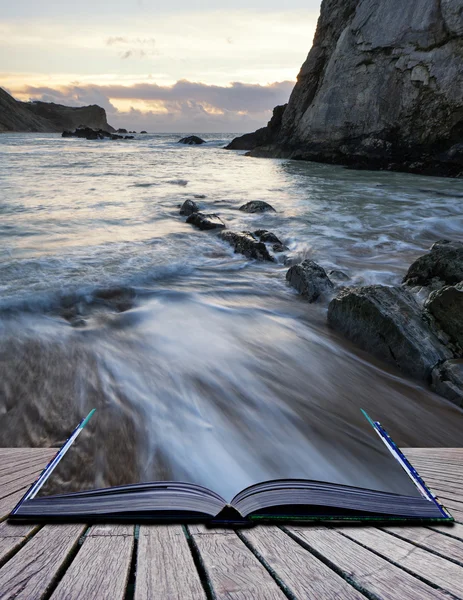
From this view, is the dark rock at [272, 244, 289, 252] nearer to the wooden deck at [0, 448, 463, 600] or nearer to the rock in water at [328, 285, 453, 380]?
the rock in water at [328, 285, 453, 380]

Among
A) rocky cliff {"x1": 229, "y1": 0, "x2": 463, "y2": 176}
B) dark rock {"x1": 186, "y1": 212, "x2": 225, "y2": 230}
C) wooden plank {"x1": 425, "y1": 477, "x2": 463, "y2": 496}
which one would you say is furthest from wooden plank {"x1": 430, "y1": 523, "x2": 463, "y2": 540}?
rocky cliff {"x1": 229, "y1": 0, "x2": 463, "y2": 176}

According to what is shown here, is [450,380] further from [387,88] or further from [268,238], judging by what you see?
[387,88]

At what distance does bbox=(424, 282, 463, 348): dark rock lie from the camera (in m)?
3.68

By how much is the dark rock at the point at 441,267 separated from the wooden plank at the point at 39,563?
4826 millimetres

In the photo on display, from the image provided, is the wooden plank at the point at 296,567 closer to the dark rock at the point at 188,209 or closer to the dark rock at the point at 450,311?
the dark rock at the point at 450,311

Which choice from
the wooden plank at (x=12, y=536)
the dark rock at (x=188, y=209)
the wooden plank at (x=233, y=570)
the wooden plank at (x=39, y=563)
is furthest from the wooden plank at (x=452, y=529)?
the dark rock at (x=188, y=209)

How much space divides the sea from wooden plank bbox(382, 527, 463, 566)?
119 cm

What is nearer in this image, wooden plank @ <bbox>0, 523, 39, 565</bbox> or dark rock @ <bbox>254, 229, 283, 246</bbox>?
wooden plank @ <bbox>0, 523, 39, 565</bbox>

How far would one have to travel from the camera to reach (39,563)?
3.41ft

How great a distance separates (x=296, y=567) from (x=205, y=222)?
833 cm

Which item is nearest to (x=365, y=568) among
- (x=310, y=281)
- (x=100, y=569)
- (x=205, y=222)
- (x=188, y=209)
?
(x=100, y=569)

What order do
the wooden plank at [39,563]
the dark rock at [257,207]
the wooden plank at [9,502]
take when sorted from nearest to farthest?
the wooden plank at [39,563] → the wooden plank at [9,502] → the dark rock at [257,207]

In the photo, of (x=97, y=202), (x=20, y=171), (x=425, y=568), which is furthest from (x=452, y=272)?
(x=20, y=171)

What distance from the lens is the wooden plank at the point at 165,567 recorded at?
3.08 feet
